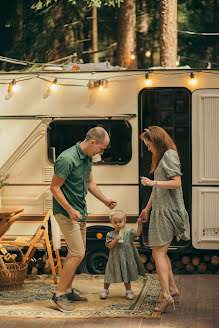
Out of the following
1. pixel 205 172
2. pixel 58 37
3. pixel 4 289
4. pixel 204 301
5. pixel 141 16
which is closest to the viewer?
pixel 204 301

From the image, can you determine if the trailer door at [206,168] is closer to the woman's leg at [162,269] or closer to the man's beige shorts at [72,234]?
the woman's leg at [162,269]

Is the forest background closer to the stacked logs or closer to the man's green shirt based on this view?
the stacked logs

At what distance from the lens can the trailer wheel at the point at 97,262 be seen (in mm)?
8734

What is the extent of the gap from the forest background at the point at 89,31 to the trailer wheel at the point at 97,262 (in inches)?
300

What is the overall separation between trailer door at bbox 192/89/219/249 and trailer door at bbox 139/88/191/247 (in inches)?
6.5

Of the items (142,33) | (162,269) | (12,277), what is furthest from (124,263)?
(142,33)

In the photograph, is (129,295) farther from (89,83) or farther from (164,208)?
(89,83)

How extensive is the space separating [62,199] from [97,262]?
2.53 meters

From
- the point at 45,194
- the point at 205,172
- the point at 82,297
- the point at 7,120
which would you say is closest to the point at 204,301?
the point at 82,297

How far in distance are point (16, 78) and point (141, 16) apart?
34.0 ft

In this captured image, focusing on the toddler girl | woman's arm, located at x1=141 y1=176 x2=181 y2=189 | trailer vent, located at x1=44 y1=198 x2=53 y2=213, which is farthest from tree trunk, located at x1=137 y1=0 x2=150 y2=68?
woman's arm, located at x1=141 y1=176 x2=181 y2=189

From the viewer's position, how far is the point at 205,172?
852 cm

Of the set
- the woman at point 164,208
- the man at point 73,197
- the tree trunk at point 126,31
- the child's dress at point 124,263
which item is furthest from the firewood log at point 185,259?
the tree trunk at point 126,31

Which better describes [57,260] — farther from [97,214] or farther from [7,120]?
[7,120]
